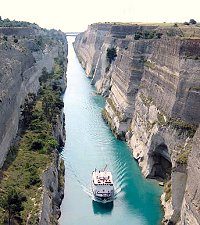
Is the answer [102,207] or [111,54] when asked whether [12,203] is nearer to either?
[102,207]

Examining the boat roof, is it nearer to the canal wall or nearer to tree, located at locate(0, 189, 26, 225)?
the canal wall

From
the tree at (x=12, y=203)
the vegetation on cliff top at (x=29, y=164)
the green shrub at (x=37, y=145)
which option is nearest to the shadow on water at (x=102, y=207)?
the vegetation on cliff top at (x=29, y=164)

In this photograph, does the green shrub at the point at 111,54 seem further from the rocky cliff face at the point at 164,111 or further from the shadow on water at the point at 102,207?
the shadow on water at the point at 102,207

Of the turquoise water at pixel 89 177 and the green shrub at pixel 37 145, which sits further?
the green shrub at pixel 37 145

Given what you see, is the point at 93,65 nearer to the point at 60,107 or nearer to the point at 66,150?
the point at 60,107

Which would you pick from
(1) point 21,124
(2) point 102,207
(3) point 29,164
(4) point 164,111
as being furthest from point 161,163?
(1) point 21,124

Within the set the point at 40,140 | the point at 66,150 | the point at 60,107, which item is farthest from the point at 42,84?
the point at 40,140
